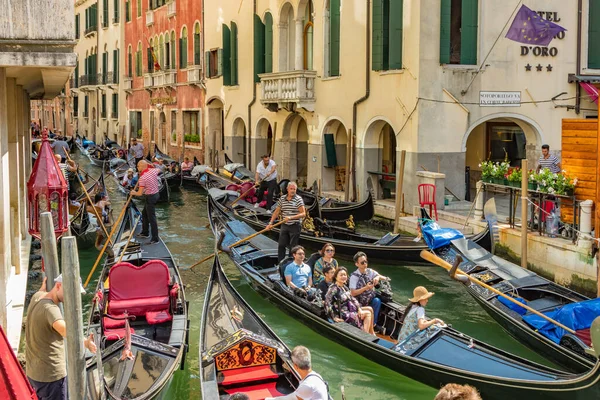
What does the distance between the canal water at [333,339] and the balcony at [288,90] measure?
3642 mm

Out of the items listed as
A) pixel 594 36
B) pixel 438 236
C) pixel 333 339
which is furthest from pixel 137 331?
pixel 594 36

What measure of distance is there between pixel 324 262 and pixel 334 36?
756 centimetres

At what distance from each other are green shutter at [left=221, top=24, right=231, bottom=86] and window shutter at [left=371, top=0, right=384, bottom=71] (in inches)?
273

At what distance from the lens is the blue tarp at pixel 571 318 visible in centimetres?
552

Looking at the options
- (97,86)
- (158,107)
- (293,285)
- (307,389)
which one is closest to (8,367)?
(307,389)

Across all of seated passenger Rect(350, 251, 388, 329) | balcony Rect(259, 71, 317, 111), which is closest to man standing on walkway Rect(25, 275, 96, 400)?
seated passenger Rect(350, 251, 388, 329)

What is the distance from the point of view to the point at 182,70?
22.0 meters

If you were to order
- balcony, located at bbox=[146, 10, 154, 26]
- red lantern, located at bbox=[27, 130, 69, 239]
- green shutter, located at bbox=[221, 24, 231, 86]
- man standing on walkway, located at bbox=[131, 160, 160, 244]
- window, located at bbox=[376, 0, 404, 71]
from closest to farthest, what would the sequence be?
1. red lantern, located at bbox=[27, 130, 69, 239]
2. man standing on walkway, located at bbox=[131, 160, 160, 244]
3. window, located at bbox=[376, 0, 404, 71]
4. green shutter, located at bbox=[221, 24, 231, 86]
5. balcony, located at bbox=[146, 10, 154, 26]

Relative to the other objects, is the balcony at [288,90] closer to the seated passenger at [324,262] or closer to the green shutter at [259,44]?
the green shutter at [259,44]

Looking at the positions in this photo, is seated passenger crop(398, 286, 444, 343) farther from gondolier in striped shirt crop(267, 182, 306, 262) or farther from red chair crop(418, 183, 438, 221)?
red chair crop(418, 183, 438, 221)

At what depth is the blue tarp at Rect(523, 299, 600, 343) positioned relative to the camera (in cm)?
552

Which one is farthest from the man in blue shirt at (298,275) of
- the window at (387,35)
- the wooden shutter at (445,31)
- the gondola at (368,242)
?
the window at (387,35)

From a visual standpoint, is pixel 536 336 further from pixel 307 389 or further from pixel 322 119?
pixel 322 119

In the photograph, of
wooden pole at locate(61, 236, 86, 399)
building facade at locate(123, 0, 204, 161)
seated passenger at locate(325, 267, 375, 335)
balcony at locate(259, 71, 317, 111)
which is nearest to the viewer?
wooden pole at locate(61, 236, 86, 399)
